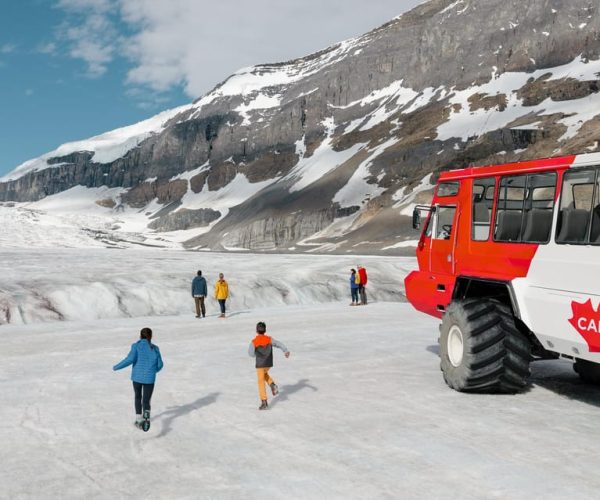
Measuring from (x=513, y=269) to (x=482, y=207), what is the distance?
4.53 ft

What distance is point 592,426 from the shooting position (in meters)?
7.67

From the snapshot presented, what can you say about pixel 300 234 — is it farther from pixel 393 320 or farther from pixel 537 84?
pixel 393 320

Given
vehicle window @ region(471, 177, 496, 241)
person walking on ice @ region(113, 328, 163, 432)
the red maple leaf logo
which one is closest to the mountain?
vehicle window @ region(471, 177, 496, 241)

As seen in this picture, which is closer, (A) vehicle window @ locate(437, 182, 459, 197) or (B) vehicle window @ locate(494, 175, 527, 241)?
(B) vehicle window @ locate(494, 175, 527, 241)

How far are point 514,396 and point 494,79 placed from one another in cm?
13581

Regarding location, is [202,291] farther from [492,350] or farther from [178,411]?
[492,350]

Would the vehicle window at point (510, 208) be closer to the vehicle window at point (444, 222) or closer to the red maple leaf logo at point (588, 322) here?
the vehicle window at point (444, 222)

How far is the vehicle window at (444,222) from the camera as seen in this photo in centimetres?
1052

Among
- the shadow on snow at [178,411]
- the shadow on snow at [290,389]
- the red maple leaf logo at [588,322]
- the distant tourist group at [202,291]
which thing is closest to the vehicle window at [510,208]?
the red maple leaf logo at [588,322]

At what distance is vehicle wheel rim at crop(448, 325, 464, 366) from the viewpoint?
945 centimetres

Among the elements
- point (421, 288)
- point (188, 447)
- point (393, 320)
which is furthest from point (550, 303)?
point (393, 320)

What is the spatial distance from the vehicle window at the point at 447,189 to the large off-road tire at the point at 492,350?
2194mm

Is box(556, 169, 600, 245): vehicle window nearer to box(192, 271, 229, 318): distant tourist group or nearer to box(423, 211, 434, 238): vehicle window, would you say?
box(423, 211, 434, 238): vehicle window

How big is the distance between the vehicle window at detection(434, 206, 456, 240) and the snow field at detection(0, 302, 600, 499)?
8.45 ft
